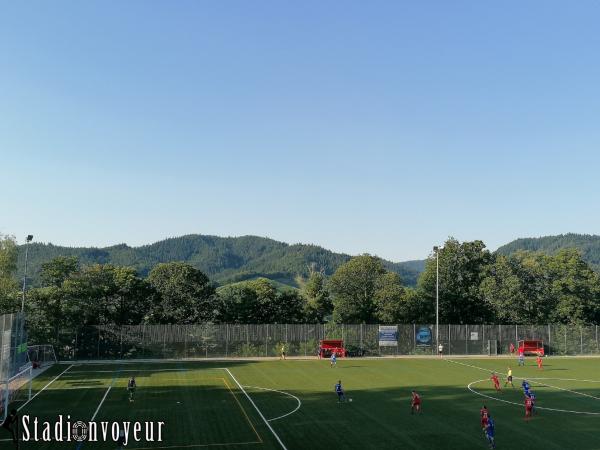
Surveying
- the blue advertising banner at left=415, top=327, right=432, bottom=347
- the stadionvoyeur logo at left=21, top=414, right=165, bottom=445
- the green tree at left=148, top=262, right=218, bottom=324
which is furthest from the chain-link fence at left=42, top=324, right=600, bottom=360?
the stadionvoyeur logo at left=21, top=414, right=165, bottom=445

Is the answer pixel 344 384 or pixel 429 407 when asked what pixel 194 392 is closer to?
pixel 344 384

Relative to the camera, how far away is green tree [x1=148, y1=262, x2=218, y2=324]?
84012 millimetres

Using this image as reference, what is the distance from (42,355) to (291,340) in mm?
30496

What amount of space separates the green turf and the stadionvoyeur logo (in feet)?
2.72

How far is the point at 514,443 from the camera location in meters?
30.0

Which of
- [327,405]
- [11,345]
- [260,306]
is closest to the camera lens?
[327,405]

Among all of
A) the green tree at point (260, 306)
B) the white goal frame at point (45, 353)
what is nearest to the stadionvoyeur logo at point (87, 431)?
the white goal frame at point (45, 353)

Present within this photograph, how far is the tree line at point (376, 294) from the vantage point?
83.6 metres

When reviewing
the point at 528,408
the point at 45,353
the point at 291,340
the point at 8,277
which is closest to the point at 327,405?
the point at 528,408

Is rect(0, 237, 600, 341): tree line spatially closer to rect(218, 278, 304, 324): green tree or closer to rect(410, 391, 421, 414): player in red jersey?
rect(218, 278, 304, 324): green tree

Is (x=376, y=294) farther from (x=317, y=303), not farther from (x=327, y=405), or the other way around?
(x=327, y=405)

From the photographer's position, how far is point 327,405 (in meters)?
39.6

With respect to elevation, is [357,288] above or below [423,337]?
above

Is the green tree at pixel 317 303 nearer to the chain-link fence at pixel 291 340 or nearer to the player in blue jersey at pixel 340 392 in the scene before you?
the chain-link fence at pixel 291 340
